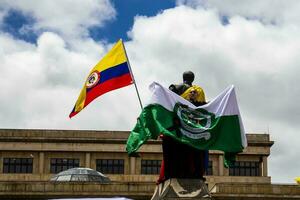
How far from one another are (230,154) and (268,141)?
63495 millimetres

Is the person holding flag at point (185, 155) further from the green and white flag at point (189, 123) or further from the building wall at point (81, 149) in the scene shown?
the building wall at point (81, 149)

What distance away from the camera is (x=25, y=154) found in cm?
7850

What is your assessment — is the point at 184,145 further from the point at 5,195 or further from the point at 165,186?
the point at 5,195

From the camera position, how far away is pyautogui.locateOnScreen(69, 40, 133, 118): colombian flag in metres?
20.5

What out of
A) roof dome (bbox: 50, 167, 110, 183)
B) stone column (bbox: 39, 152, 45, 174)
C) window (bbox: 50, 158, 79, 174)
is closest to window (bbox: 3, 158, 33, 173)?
stone column (bbox: 39, 152, 45, 174)

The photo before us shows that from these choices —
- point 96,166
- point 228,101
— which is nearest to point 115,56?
point 228,101

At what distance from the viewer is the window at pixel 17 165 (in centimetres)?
7762

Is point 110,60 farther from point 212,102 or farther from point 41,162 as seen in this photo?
point 41,162

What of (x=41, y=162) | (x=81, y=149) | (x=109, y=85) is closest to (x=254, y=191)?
(x=81, y=149)

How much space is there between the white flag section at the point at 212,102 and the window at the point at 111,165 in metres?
61.5

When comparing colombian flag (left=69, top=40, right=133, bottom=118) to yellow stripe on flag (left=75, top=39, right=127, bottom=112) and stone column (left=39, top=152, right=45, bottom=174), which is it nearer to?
yellow stripe on flag (left=75, top=39, right=127, bottom=112)

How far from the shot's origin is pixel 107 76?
20.5 meters

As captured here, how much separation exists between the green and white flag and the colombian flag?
3879 millimetres

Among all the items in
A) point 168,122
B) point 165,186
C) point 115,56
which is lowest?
point 165,186
